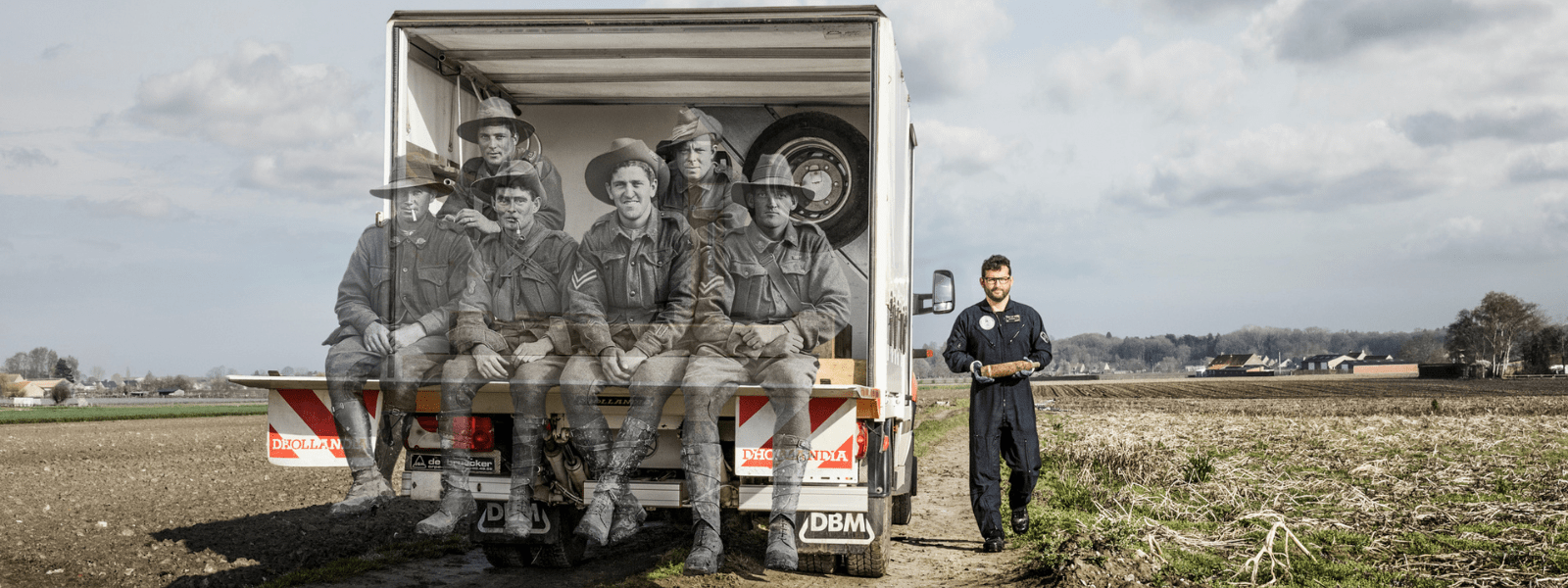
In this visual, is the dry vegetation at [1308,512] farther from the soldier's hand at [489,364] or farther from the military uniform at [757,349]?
the soldier's hand at [489,364]

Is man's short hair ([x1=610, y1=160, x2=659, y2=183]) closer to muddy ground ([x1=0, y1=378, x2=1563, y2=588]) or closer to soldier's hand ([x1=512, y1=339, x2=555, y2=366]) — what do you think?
soldier's hand ([x1=512, y1=339, x2=555, y2=366])

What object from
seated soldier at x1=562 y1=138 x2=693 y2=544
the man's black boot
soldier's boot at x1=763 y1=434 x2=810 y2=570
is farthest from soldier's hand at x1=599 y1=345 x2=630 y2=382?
the man's black boot

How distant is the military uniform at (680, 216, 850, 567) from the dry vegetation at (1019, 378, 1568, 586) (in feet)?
6.09

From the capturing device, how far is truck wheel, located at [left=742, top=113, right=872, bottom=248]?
6699mm

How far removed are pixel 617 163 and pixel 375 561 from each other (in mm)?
3309

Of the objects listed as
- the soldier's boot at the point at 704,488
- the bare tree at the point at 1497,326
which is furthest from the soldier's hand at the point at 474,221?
the bare tree at the point at 1497,326

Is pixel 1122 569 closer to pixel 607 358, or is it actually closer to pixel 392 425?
pixel 607 358

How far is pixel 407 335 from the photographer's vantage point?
478 cm

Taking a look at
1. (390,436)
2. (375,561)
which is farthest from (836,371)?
(375,561)

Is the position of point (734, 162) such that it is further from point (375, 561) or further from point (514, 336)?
point (375, 561)

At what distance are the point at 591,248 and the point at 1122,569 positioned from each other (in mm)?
3240

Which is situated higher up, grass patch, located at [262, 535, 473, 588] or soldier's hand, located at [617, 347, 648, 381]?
soldier's hand, located at [617, 347, 648, 381]

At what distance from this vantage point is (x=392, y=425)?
500cm

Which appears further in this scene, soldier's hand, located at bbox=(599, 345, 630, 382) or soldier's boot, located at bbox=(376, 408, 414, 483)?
soldier's boot, located at bbox=(376, 408, 414, 483)
